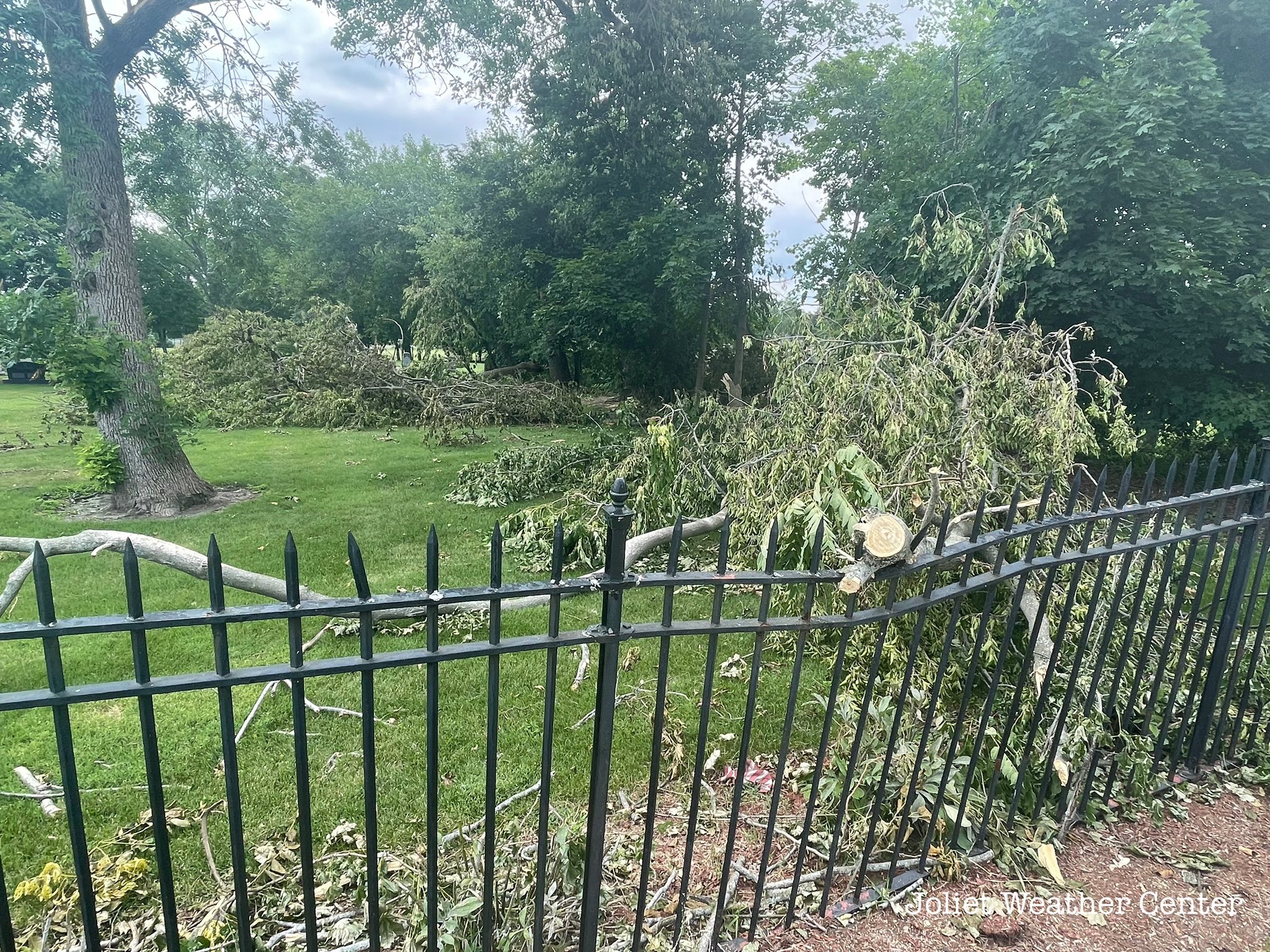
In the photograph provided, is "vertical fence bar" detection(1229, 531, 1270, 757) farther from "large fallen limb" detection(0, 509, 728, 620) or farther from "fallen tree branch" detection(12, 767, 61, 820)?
"fallen tree branch" detection(12, 767, 61, 820)

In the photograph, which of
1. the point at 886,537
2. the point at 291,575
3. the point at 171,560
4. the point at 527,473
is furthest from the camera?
the point at 527,473

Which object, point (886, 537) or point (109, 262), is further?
point (109, 262)

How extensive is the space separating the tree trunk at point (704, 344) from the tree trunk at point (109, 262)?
28.0 ft

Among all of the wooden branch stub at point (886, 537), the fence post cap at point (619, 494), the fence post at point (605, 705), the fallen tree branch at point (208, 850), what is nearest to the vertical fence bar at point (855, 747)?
the wooden branch stub at point (886, 537)

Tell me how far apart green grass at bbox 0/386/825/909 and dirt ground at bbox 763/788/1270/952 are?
3.77 ft

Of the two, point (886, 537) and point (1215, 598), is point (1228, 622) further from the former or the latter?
point (886, 537)

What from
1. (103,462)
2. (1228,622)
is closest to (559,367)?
(103,462)

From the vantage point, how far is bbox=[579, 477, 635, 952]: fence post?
4.93 feet

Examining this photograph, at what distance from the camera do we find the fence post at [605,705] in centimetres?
150

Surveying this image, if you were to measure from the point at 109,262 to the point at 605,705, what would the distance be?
8630 millimetres

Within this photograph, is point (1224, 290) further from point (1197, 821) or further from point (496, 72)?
point (496, 72)

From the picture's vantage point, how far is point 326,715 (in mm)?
3521

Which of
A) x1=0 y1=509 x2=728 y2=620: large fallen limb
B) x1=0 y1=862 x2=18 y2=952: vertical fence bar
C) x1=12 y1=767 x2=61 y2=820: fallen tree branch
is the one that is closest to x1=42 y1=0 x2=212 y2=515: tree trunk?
x1=0 y1=509 x2=728 y2=620: large fallen limb

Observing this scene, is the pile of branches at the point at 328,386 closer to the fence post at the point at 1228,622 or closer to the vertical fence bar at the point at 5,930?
the vertical fence bar at the point at 5,930
